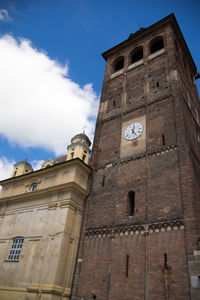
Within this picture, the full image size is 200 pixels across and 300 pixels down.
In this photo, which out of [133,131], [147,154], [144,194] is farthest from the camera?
[133,131]

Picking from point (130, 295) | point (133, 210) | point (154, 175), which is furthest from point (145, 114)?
point (130, 295)

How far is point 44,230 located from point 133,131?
30.5ft

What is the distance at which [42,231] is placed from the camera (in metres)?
17.0

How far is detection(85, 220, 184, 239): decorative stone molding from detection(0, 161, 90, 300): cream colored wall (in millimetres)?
1551

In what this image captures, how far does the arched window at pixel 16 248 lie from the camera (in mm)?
17281

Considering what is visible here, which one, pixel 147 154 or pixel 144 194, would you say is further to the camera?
pixel 147 154

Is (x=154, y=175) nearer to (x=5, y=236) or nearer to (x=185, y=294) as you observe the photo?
(x=185, y=294)

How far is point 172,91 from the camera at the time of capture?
19141mm

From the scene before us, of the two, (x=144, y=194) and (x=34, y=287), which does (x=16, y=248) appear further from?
(x=144, y=194)

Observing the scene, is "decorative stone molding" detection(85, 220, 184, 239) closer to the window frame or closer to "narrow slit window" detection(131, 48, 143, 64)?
the window frame

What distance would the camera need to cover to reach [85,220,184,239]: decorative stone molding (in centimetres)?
1318

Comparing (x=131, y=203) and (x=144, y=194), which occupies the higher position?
(x=144, y=194)

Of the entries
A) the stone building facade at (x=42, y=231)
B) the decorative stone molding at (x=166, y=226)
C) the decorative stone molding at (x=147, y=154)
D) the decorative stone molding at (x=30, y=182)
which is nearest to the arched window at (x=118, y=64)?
the decorative stone molding at (x=147, y=154)

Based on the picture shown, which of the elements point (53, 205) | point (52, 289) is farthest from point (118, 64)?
point (52, 289)
